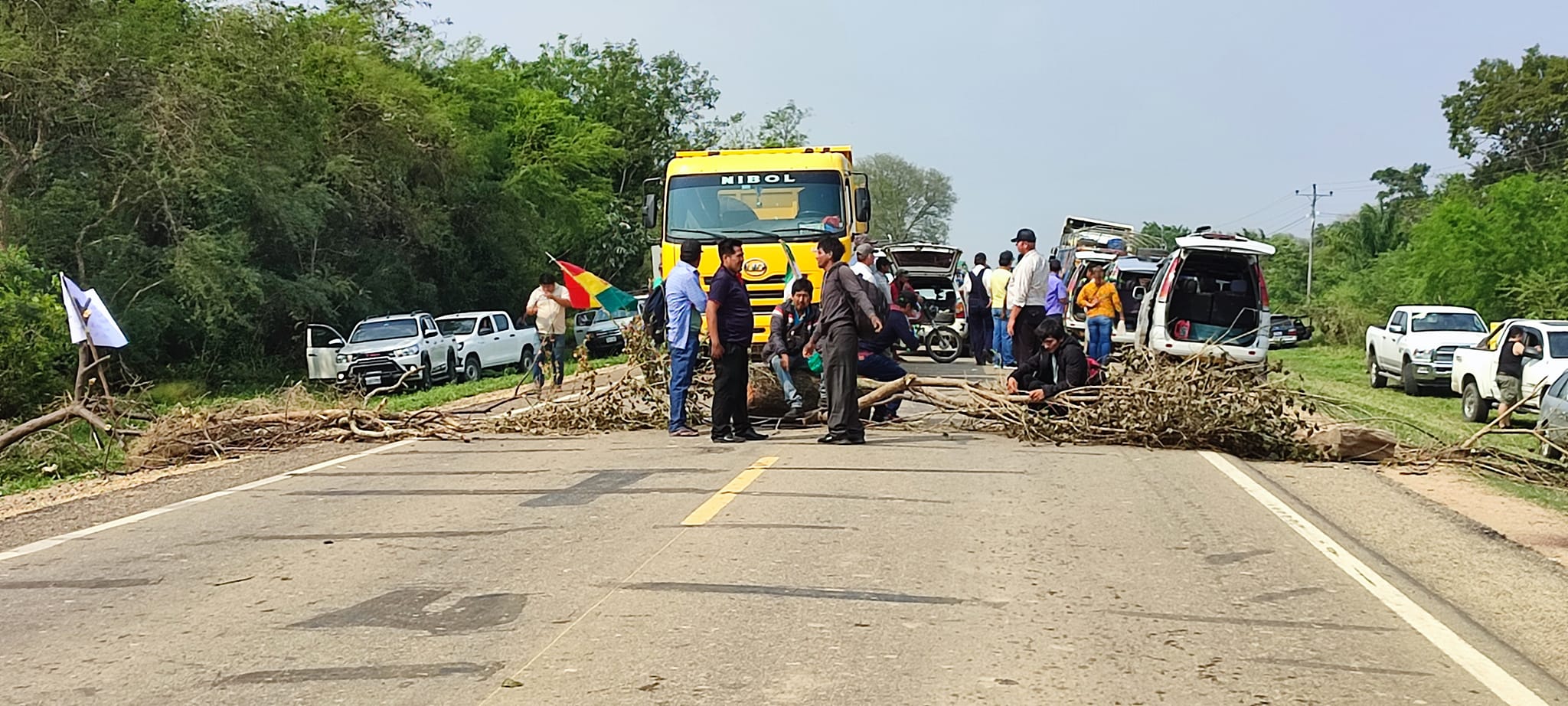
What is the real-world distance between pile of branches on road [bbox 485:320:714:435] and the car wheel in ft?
38.6

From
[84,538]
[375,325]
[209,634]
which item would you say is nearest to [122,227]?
[375,325]

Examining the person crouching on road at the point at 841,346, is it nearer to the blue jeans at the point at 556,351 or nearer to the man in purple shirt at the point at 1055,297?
the man in purple shirt at the point at 1055,297

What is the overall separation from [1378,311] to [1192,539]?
40070 mm

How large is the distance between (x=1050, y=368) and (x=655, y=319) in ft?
13.8

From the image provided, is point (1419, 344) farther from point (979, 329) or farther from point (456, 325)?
point (456, 325)

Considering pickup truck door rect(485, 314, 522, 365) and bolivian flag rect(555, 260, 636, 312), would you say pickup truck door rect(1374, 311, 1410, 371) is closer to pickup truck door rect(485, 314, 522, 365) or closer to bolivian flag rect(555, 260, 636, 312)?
bolivian flag rect(555, 260, 636, 312)

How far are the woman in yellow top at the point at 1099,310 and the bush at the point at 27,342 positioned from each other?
1622 centimetres

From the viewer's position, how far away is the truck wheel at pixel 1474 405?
2047cm

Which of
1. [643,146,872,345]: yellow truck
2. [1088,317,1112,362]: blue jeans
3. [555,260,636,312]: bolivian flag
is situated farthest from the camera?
[1088,317,1112,362]: blue jeans

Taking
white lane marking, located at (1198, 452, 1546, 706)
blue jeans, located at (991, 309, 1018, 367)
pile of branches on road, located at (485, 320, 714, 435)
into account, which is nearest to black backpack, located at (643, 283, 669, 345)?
pile of branches on road, located at (485, 320, 714, 435)

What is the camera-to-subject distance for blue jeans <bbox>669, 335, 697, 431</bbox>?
13703 mm

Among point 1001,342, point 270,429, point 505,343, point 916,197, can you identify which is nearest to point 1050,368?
point 1001,342

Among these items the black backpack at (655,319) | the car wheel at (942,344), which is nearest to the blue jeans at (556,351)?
the black backpack at (655,319)

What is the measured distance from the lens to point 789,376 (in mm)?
14359
